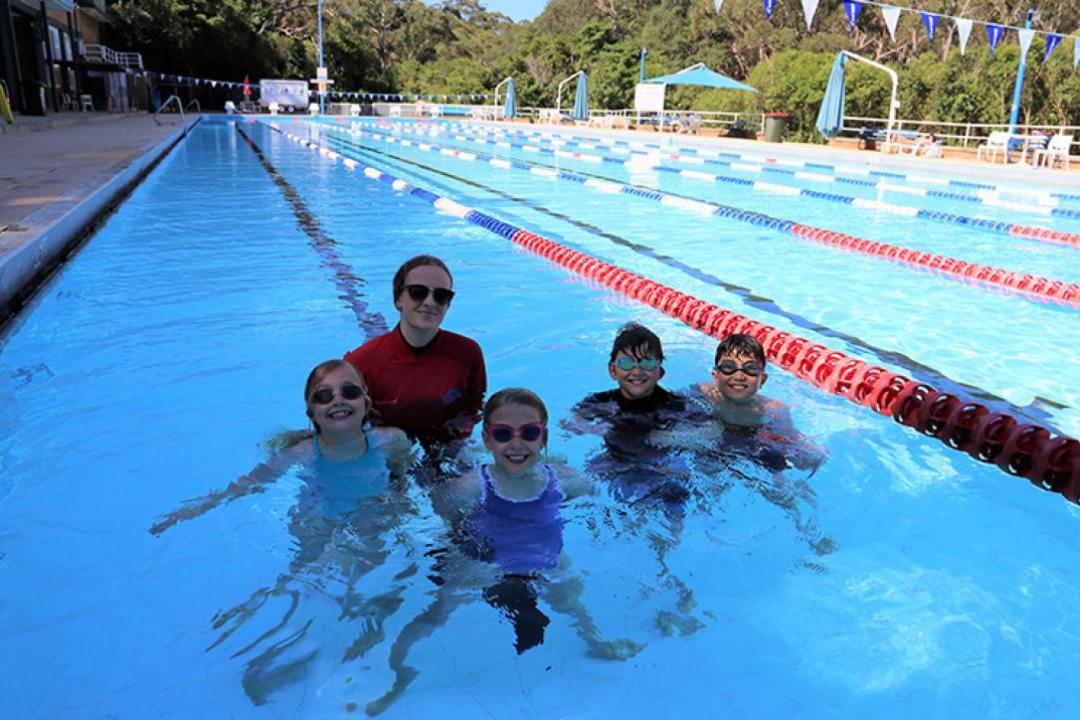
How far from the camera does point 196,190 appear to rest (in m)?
12.6

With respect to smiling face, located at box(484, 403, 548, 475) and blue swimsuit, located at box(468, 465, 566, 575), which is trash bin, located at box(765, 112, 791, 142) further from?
smiling face, located at box(484, 403, 548, 475)

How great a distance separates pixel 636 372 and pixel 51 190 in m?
8.01

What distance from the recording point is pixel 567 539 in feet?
10.1

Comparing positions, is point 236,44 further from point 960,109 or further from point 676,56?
point 960,109

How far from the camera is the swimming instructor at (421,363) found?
9.87ft

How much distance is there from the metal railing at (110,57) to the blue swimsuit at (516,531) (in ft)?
130

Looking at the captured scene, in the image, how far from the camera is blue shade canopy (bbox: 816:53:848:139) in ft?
68.7

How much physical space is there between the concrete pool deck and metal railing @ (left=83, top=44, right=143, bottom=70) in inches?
876

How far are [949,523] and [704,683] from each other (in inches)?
61.5

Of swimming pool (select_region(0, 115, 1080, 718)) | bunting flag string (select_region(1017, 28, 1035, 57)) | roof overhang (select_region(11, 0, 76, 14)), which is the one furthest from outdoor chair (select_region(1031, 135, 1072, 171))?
roof overhang (select_region(11, 0, 76, 14))

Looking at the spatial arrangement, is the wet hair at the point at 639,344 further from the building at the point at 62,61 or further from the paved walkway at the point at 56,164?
the building at the point at 62,61

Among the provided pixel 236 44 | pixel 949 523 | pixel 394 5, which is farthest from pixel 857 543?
pixel 394 5

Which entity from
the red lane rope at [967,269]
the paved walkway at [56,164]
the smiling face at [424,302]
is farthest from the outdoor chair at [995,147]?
the smiling face at [424,302]

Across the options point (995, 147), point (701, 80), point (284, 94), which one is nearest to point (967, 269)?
point (995, 147)
